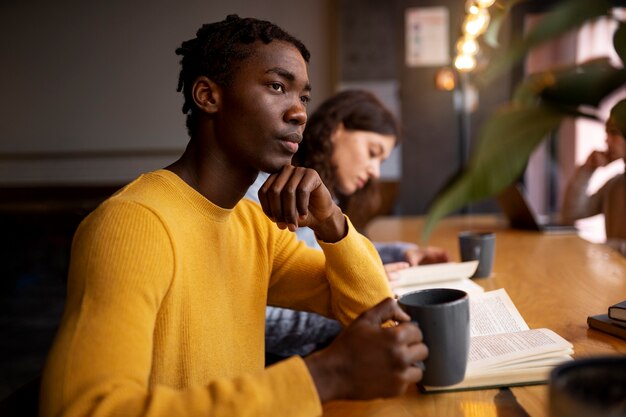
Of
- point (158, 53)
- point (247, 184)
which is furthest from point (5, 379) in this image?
point (158, 53)

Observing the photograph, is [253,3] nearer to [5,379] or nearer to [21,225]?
[21,225]

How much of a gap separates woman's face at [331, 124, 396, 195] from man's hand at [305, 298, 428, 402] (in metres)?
1.32

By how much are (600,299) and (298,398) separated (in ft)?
2.79

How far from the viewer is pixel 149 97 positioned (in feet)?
16.5

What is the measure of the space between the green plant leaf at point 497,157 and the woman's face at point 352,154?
1457 mm

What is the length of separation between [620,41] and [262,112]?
1.75 feet

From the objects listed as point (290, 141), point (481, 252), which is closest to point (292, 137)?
point (290, 141)

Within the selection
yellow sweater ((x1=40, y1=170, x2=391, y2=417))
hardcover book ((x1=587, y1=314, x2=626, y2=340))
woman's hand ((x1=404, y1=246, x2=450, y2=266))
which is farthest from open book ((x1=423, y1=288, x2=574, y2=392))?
woman's hand ((x1=404, y1=246, x2=450, y2=266))

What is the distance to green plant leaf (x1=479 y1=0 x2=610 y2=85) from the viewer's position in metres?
0.51

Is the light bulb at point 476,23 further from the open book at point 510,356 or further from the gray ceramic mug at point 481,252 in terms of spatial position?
the open book at point 510,356

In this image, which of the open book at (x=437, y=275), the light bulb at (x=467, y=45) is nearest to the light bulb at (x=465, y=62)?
the light bulb at (x=467, y=45)

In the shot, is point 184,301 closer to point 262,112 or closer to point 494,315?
point 262,112

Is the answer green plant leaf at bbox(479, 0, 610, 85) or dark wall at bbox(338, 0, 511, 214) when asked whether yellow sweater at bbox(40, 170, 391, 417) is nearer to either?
green plant leaf at bbox(479, 0, 610, 85)

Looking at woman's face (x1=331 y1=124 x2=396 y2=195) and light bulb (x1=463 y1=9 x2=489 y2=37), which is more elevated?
light bulb (x1=463 y1=9 x2=489 y2=37)
